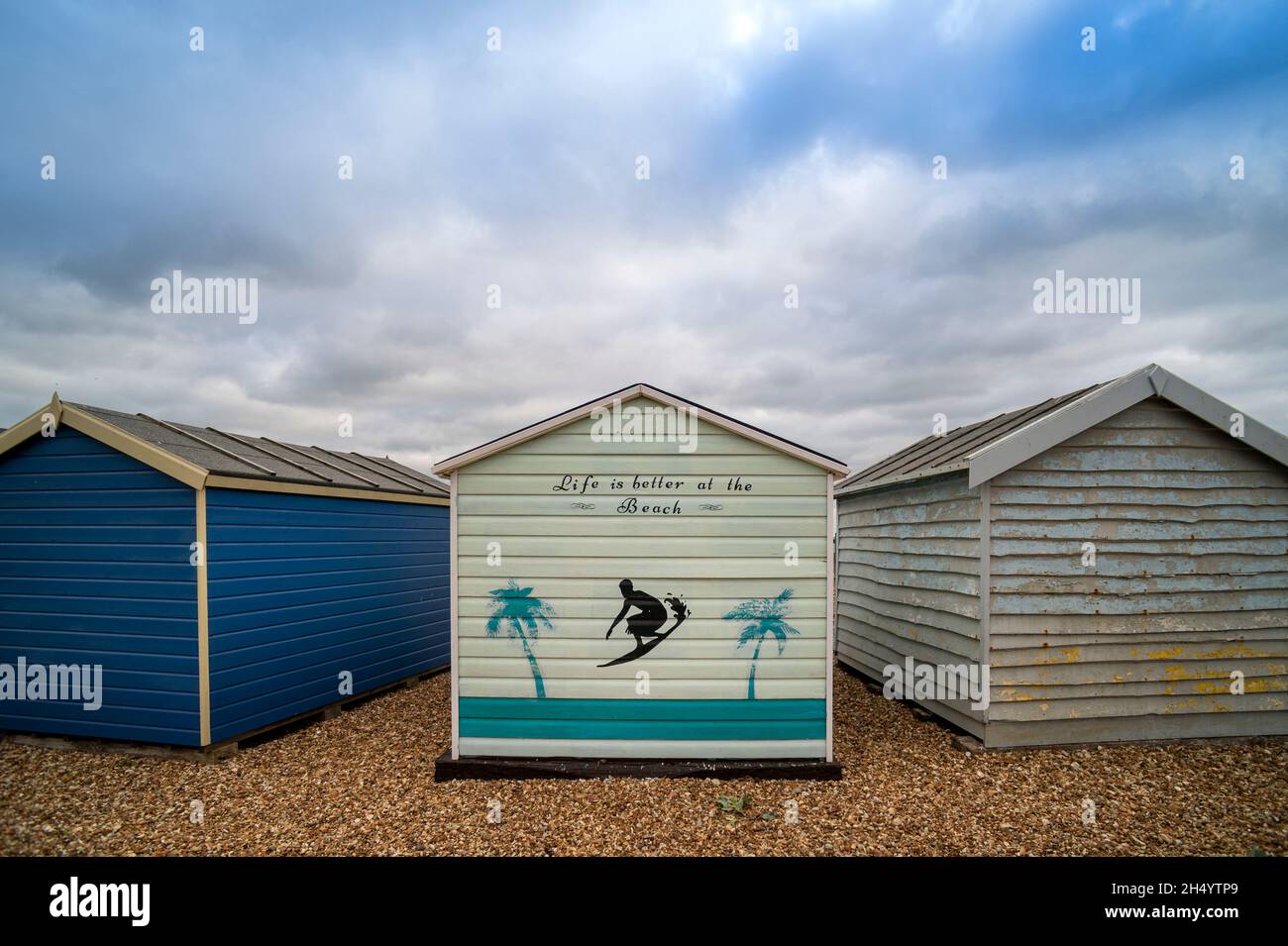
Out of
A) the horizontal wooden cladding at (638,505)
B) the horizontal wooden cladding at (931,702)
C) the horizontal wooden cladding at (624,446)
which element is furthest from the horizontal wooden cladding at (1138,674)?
the horizontal wooden cladding at (624,446)

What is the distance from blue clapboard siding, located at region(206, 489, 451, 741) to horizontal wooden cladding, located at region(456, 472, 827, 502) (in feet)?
10.1

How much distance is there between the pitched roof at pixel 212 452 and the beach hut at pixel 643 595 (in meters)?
2.96

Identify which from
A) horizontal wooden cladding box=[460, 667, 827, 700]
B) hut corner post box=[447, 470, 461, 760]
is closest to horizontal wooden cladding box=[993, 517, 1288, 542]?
horizontal wooden cladding box=[460, 667, 827, 700]

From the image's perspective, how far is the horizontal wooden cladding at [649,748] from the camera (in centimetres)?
673

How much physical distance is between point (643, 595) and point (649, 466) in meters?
1.41

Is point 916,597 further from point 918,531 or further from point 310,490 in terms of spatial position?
point 310,490

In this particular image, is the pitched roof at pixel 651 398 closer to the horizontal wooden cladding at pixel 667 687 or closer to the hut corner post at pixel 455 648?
the hut corner post at pixel 455 648

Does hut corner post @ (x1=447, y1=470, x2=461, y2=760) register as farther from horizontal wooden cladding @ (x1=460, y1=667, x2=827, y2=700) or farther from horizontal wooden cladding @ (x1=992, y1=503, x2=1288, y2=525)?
horizontal wooden cladding @ (x1=992, y1=503, x2=1288, y2=525)

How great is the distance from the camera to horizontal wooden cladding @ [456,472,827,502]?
6773 millimetres

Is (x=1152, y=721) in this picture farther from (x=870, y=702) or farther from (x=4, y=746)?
(x=4, y=746)

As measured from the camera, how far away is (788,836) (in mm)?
5547

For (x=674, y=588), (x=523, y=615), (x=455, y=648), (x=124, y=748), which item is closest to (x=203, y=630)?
(x=124, y=748)

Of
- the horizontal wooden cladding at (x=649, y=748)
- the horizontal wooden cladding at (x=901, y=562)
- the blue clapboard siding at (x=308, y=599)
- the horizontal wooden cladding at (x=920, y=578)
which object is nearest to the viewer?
the horizontal wooden cladding at (x=649, y=748)

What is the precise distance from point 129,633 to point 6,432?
9.86 ft
